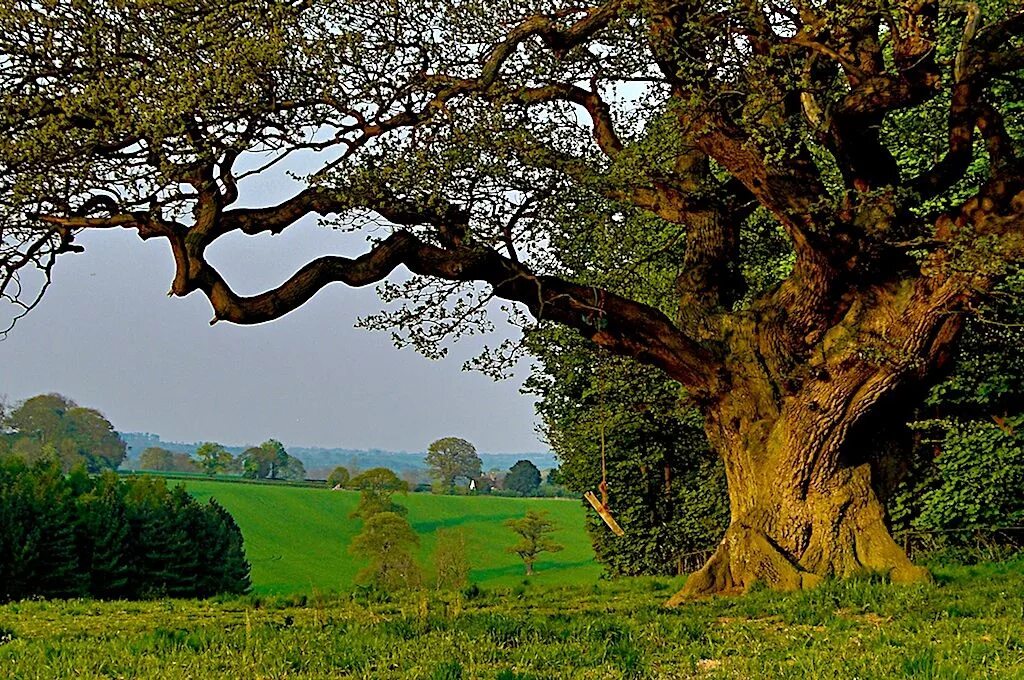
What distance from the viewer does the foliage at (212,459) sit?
400 ft

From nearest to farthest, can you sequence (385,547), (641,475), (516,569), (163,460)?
(641,475)
(385,547)
(516,569)
(163,460)

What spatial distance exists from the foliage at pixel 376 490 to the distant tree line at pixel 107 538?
834 inches

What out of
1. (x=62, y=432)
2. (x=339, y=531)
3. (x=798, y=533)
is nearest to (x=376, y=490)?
(x=339, y=531)

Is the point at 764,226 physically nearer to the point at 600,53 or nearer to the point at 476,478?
the point at 600,53

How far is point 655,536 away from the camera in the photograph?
3519cm

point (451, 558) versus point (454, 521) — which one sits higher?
point (454, 521)

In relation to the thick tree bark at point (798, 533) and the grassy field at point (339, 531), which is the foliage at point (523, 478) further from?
the thick tree bark at point (798, 533)

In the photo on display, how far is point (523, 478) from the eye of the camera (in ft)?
431

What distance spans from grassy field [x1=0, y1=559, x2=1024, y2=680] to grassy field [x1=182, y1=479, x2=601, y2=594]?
61079 millimetres

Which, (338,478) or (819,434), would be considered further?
(338,478)

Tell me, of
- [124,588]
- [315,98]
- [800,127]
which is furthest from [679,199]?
[124,588]

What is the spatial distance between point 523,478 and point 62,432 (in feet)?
190

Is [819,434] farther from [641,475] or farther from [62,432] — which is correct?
[62,432]

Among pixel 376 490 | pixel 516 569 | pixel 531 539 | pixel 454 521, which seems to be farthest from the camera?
pixel 454 521
